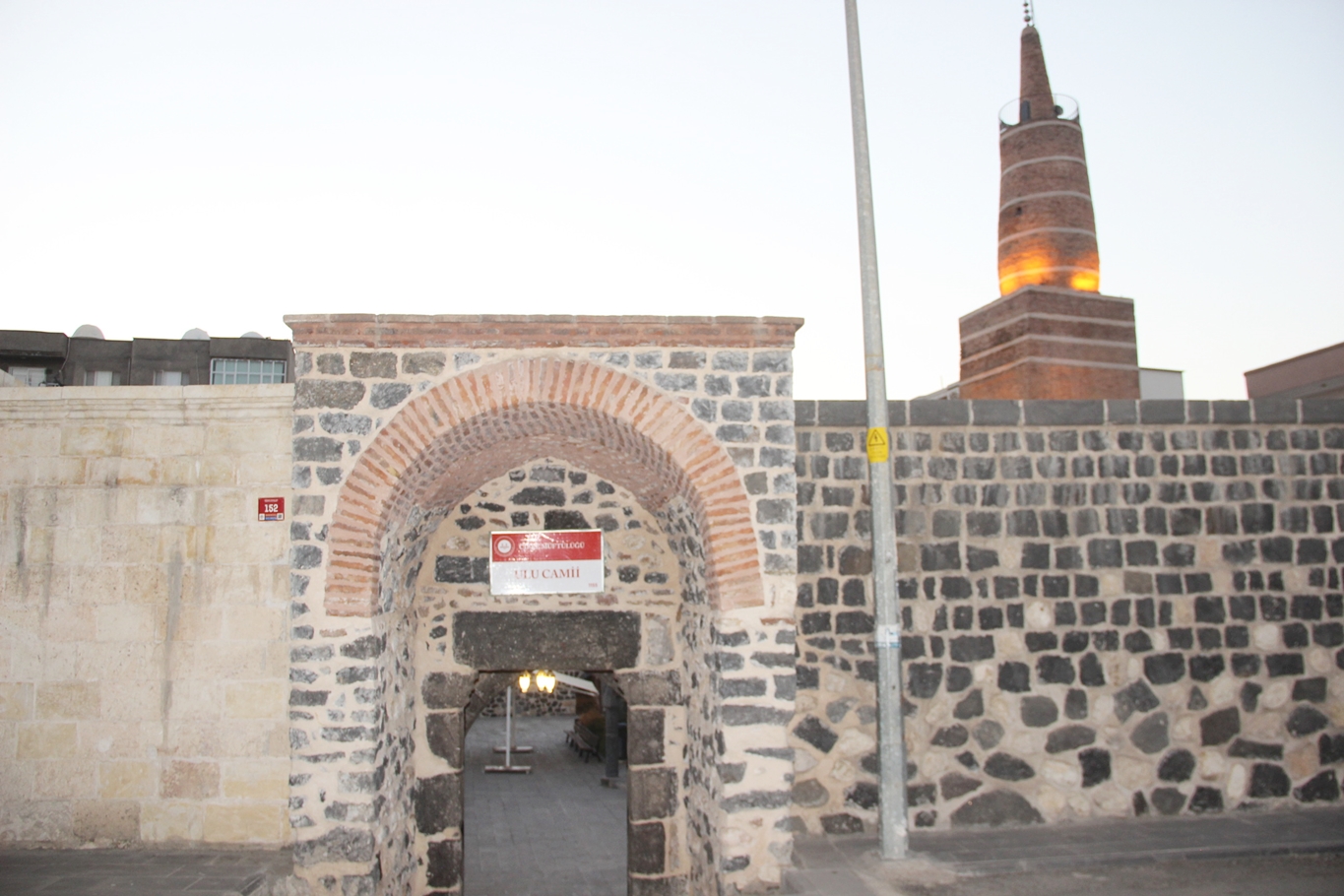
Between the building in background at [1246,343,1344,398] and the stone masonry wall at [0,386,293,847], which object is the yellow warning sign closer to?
the stone masonry wall at [0,386,293,847]

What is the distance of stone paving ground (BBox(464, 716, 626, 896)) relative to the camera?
7.69m

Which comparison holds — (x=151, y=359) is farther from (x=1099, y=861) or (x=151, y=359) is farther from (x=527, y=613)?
(x=1099, y=861)

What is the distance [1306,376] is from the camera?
699 inches

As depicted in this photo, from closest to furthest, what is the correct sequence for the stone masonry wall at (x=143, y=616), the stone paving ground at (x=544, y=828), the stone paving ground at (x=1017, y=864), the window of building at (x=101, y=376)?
the stone paving ground at (x=1017, y=864), the stone masonry wall at (x=143, y=616), the stone paving ground at (x=544, y=828), the window of building at (x=101, y=376)

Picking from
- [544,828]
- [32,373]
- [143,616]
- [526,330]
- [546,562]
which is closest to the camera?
[526,330]

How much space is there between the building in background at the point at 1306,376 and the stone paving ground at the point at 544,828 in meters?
15.0

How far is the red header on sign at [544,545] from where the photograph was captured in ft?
20.0

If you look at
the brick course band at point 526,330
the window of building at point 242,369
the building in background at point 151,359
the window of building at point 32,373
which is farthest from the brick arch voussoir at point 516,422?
the window of building at point 32,373

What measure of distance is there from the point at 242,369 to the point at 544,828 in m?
17.8

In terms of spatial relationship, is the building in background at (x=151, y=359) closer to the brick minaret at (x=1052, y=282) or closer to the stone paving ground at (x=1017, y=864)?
the brick minaret at (x=1052, y=282)

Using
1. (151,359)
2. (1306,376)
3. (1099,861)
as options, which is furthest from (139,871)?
(151,359)

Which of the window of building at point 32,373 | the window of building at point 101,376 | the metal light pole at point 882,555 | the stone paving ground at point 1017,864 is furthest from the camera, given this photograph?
the window of building at point 101,376

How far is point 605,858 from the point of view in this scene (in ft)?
27.9

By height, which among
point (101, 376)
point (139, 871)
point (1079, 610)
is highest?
point (101, 376)
